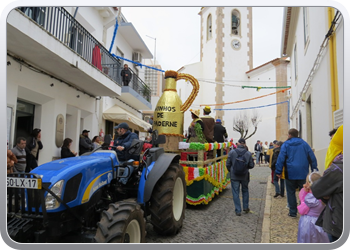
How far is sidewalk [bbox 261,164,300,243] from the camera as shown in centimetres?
394

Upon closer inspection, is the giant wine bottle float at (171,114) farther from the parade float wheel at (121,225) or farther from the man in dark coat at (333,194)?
the man in dark coat at (333,194)

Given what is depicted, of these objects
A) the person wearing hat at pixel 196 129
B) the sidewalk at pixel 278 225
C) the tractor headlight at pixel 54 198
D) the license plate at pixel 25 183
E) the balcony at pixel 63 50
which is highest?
the balcony at pixel 63 50

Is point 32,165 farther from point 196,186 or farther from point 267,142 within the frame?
point 267,142

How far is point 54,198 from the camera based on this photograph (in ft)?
8.76

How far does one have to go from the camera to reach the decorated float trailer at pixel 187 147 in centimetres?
560

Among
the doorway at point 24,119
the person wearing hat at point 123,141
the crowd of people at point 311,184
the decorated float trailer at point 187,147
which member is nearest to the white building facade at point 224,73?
the decorated float trailer at point 187,147

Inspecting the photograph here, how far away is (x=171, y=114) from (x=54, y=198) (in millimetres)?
3788

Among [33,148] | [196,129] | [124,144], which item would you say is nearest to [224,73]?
[196,129]

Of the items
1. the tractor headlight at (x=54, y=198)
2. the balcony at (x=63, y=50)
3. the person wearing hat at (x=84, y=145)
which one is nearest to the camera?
the tractor headlight at (x=54, y=198)

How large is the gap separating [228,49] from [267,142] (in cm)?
1076

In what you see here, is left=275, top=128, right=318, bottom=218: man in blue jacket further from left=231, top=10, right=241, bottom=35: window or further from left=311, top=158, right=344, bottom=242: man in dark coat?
left=311, top=158, right=344, bottom=242: man in dark coat

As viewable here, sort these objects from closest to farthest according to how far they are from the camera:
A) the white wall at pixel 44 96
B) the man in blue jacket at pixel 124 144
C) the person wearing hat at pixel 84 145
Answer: the man in blue jacket at pixel 124 144, the white wall at pixel 44 96, the person wearing hat at pixel 84 145

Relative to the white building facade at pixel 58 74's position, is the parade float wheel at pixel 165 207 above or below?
below

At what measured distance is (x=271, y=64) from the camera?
21141 mm
